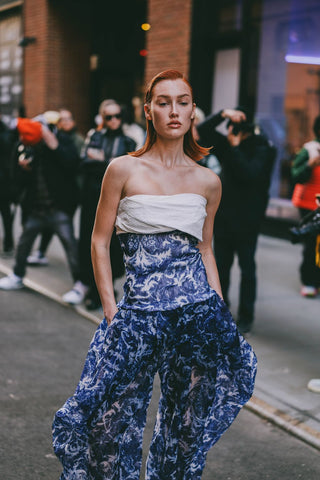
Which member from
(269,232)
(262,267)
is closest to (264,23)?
(269,232)

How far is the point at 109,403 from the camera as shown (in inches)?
108

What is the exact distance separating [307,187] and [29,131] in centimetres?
299

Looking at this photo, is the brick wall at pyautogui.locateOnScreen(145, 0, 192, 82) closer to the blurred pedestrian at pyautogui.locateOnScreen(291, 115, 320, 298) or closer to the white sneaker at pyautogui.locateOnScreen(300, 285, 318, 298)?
the blurred pedestrian at pyautogui.locateOnScreen(291, 115, 320, 298)

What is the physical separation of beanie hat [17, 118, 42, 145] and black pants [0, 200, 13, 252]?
2649 mm

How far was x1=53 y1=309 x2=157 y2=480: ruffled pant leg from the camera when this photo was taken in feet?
8.87

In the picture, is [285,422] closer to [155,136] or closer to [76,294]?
[155,136]

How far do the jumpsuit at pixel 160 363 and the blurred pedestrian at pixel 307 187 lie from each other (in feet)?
13.0

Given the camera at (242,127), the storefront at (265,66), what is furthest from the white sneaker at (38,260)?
Result: the storefront at (265,66)

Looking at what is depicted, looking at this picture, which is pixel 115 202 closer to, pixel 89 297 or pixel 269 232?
pixel 89 297

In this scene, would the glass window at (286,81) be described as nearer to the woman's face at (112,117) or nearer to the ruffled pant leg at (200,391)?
the woman's face at (112,117)

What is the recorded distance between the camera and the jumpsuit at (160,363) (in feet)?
8.87

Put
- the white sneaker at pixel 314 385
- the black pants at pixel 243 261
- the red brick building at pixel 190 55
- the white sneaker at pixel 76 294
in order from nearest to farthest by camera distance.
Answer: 1. the white sneaker at pixel 314 385
2. the black pants at pixel 243 261
3. the white sneaker at pixel 76 294
4. the red brick building at pixel 190 55

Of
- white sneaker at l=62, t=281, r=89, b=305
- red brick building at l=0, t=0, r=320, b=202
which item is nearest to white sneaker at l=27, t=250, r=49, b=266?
white sneaker at l=62, t=281, r=89, b=305

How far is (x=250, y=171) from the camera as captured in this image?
568 centimetres
